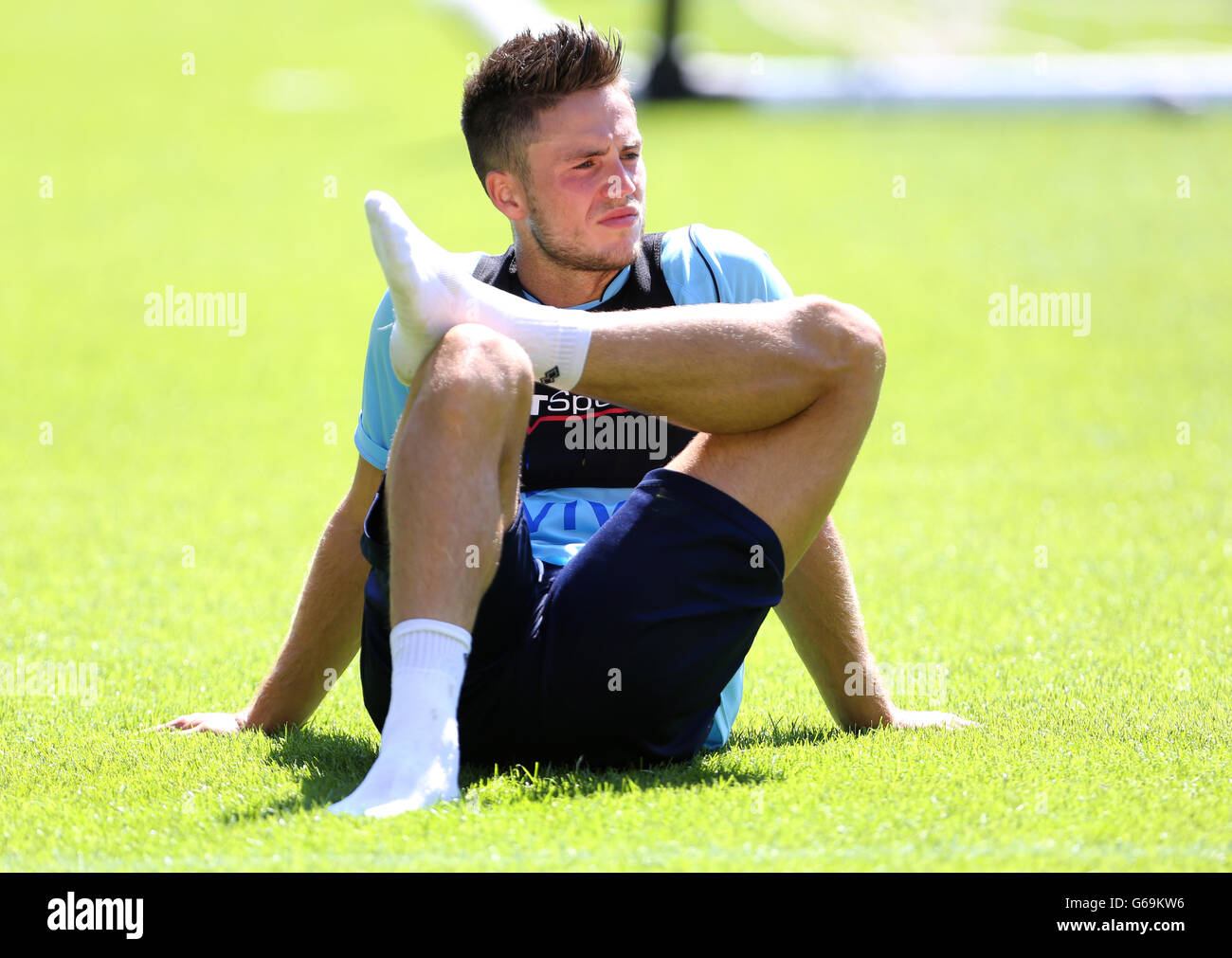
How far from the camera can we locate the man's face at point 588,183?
3.91m

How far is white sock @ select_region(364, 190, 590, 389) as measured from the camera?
10.2ft

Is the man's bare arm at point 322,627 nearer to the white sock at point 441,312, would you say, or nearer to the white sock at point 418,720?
the white sock at point 441,312

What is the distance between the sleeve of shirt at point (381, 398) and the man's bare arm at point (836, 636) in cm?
105

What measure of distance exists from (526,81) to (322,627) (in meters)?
1.48

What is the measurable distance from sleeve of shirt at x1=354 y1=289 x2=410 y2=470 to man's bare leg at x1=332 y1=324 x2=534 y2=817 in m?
0.79

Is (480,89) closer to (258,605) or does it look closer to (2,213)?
(258,605)

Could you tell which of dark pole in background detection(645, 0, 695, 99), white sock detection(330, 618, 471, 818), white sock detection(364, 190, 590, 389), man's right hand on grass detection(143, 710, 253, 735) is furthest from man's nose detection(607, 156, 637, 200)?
dark pole in background detection(645, 0, 695, 99)

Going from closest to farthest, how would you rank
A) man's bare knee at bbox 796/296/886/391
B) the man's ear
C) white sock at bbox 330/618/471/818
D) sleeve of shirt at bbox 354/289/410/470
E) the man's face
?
white sock at bbox 330/618/471/818
man's bare knee at bbox 796/296/886/391
sleeve of shirt at bbox 354/289/410/470
the man's face
the man's ear

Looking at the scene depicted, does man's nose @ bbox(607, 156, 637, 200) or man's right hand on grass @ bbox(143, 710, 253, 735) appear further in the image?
man's right hand on grass @ bbox(143, 710, 253, 735)

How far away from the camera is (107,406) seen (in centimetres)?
1084

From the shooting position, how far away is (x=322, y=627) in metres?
3.88

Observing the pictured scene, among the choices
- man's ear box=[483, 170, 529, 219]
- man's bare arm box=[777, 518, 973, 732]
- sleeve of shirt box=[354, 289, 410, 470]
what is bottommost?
man's bare arm box=[777, 518, 973, 732]

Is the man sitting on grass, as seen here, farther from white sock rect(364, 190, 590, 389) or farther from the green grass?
the green grass

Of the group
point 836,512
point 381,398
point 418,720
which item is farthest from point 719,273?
point 836,512
